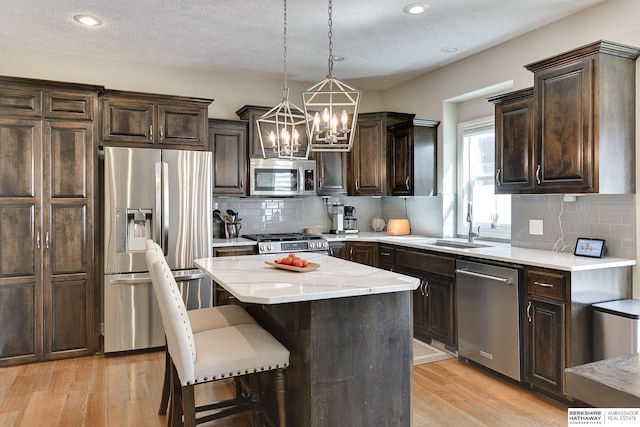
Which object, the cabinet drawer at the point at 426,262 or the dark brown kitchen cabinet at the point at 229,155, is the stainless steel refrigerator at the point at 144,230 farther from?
the cabinet drawer at the point at 426,262

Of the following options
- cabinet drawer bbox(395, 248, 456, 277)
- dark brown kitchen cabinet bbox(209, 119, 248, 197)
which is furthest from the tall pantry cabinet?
cabinet drawer bbox(395, 248, 456, 277)

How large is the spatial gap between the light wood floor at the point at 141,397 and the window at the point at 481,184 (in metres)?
1.53

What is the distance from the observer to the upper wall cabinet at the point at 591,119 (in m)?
2.99

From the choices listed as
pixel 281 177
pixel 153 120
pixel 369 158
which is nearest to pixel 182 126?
pixel 153 120

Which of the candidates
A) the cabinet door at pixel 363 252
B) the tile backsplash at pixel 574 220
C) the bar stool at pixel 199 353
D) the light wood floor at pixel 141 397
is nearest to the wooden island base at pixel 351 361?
the bar stool at pixel 199 353

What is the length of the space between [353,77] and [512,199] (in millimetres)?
2398

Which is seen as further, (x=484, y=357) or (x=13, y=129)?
(x=13, y=129)

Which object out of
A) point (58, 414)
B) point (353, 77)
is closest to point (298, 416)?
point (58, 414)

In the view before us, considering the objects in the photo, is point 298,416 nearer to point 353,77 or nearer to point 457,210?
point 457,210

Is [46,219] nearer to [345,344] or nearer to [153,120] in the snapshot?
[153,120]

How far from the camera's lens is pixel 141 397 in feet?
10.4

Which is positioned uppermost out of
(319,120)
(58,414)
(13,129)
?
(13,129)

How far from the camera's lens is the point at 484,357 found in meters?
3.56

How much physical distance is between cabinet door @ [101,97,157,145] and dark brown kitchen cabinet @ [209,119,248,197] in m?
0.67
